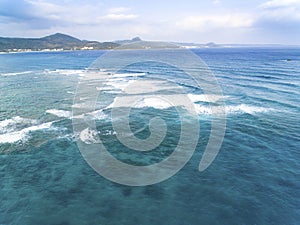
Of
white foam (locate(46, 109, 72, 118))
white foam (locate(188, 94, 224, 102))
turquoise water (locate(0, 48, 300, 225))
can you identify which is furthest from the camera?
white foam (locate(188, 94, 224, 102))

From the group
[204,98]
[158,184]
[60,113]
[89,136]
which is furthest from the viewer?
[204,98]

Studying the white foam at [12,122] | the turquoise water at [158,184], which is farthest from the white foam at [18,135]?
the white foam at [12,122]

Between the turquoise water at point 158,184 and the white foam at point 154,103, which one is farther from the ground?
the white foam at point 154,103

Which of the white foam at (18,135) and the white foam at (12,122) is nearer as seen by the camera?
the white foam at (18,135)

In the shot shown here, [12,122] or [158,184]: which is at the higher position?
[12,122]

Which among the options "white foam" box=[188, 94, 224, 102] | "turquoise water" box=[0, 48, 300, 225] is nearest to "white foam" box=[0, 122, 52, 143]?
"turquoise water" box=[0, 48, 300, 225]

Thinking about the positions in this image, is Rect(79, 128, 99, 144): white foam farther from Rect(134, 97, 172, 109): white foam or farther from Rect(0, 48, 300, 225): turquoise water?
Rect(134, 97, 172, 109): white foam

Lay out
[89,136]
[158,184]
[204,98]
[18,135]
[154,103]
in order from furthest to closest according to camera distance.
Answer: [204,98] → [154,103] → [18,135] → [89,136] → [158,184]

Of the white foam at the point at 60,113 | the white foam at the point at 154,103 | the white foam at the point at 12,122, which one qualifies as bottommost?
the white foam at the point at 12,122

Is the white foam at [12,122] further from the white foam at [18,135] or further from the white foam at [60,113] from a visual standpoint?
the white foam at [60,113]

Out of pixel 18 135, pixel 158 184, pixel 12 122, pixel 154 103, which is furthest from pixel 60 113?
pixel 158 184

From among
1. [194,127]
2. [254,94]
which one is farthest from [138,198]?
[254,94]

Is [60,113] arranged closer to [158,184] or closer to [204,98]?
[158,184]
